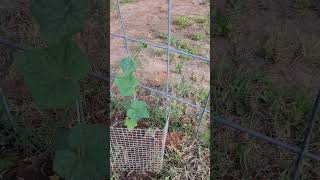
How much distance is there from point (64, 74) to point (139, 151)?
0.98m

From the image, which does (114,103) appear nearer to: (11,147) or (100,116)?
(100,116)

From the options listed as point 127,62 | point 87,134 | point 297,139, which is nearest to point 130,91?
point 127,62

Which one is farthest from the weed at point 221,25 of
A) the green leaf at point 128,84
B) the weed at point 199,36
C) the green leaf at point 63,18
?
the green leaf at point 63,18

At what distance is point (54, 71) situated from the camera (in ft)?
3.67

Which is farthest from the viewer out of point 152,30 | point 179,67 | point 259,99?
point 152,30

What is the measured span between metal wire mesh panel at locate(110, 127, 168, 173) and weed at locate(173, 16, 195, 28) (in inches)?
45.6

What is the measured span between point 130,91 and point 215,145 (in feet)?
1.91

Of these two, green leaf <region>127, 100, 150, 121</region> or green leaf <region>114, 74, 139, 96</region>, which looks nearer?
green leaf <region>114, 74, 139, 96</region>

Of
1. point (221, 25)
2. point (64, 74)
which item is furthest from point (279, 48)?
point (64, 74)

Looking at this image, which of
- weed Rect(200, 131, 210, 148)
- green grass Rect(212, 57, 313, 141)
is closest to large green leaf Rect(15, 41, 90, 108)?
weed Rect(200, 131, 210, 148)

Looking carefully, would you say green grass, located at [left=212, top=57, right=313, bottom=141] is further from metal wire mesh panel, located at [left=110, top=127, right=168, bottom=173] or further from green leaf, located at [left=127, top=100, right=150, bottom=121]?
green leaf, located at [left=127, top=100, right=150, bottom=121]

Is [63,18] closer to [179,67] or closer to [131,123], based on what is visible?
[131,123]

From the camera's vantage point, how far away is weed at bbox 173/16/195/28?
3066mm

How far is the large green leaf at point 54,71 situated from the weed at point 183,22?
1.99 meters
